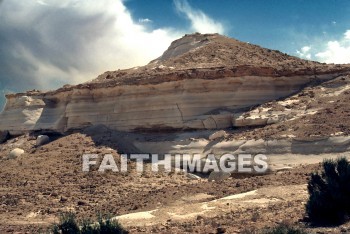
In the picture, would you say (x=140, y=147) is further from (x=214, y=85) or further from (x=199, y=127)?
(x=214, y=85)

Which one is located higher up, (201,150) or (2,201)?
(201,150)

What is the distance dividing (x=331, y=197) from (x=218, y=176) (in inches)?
314

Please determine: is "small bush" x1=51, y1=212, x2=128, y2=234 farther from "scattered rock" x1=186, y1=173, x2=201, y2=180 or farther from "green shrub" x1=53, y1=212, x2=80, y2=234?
"scattered rock" x1=186, y1=173, x2=201, y2=180

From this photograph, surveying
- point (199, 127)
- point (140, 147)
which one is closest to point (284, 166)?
point (199, 127)

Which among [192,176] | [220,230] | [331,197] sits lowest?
[220,230]

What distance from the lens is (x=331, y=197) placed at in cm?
915

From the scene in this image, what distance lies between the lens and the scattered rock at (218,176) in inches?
659

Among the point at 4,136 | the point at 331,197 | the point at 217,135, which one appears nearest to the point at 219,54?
the point at 217,135

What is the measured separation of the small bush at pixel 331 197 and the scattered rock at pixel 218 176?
6.75 meters

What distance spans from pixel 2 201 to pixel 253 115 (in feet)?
36.0

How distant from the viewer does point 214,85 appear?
2236 cm

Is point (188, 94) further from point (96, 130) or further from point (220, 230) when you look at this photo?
point (220, 230)

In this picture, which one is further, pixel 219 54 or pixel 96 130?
pixel 219 54

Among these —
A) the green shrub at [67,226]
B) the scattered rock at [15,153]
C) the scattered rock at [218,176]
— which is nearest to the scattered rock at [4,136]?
the scattered rock at [15,153]
